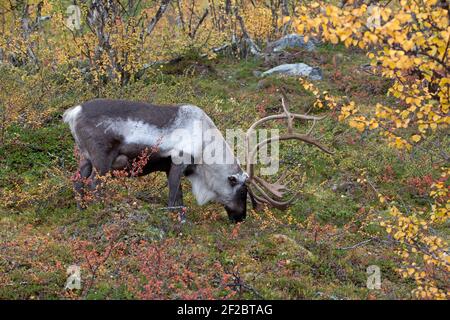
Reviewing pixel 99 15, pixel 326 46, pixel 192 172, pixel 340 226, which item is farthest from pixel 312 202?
pixel 326 46

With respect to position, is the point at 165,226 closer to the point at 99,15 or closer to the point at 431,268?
the point at 431,268

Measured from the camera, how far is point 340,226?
1062 cm

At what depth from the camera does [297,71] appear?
19.8 m

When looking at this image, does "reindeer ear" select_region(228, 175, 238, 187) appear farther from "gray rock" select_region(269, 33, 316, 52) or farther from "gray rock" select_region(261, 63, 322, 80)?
"gray rock" select_region(269, 33, 316, 52)

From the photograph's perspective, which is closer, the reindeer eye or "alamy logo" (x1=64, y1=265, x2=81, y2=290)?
"alamy logo" (x1=64, y1=265, x2=81, y2=290)

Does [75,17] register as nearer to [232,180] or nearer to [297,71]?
[297,71]

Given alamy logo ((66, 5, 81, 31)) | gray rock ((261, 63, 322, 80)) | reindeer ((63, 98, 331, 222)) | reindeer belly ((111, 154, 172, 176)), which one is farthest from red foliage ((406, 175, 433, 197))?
alamy logo ((66, 5, 81, 31))

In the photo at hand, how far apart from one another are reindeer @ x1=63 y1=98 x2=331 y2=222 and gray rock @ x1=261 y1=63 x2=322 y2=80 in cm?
994

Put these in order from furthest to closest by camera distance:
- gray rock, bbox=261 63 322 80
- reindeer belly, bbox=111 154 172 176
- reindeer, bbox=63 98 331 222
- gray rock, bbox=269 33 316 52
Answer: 1. gray rock, bbox=269 33 316 52
2. gray rock, bbox=261 63 322 80
3. reindeer belly, bbox=111 154 172 176
4. reindeer, bbox=63 98 331 222

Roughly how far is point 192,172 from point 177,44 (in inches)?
429

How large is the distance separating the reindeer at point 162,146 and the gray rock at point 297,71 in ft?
32.6

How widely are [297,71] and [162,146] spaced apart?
1133 centimetres

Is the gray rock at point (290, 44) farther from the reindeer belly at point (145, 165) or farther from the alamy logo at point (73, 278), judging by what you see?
the alamy logo at point (73, 278)

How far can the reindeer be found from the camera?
9250 millimetres
